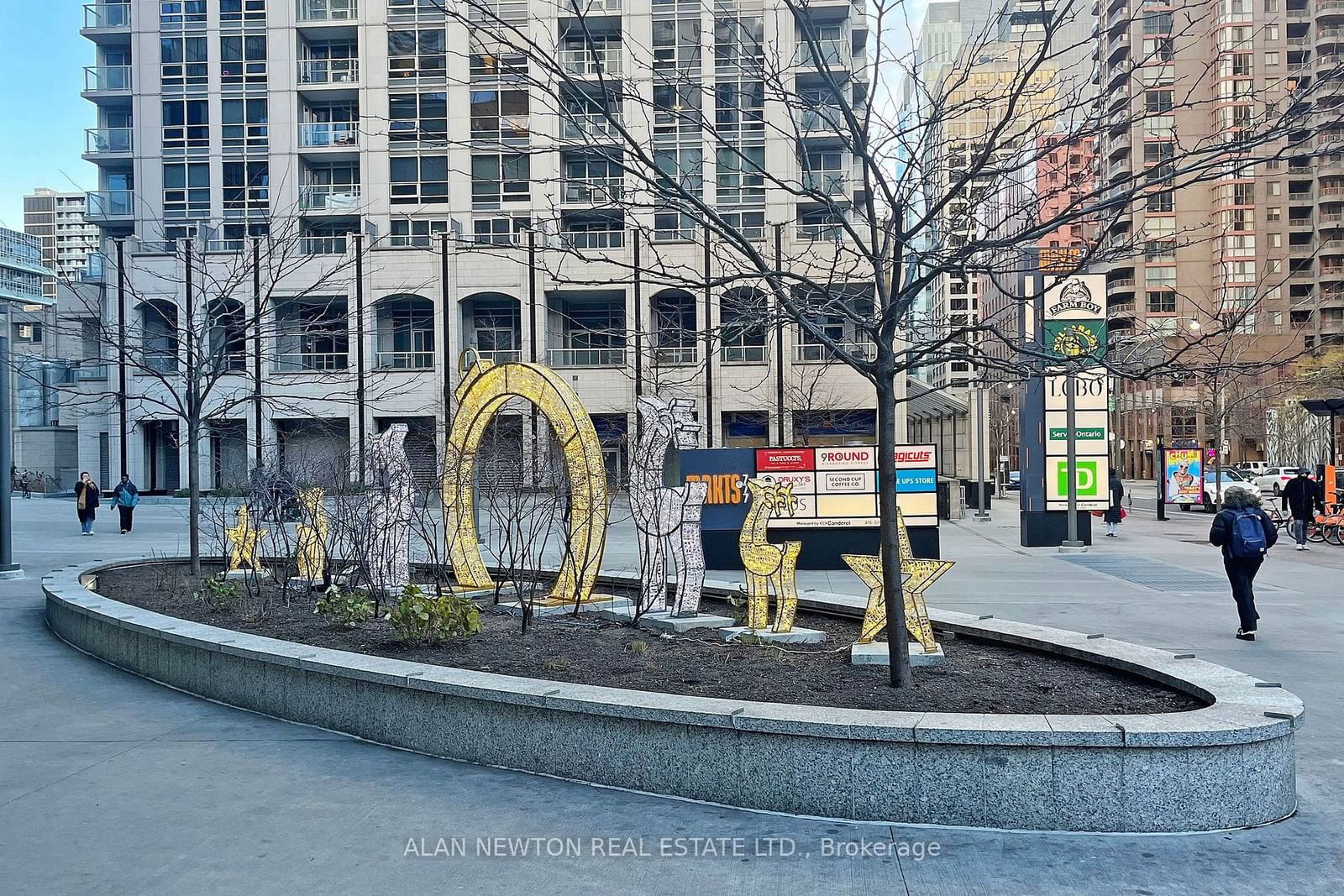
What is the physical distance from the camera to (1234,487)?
40.2ft

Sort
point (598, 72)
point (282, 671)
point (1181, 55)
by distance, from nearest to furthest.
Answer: point (598, 72)
point (282, 671)
point (1181, 55)

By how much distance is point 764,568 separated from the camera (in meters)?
9.63

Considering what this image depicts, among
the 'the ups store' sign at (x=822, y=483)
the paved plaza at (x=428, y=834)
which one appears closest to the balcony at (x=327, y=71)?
the 'the ups store' sign at (x=822, y=483)

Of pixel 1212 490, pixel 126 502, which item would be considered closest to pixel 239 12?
pixel 126 502

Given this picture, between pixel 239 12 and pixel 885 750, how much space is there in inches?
2140

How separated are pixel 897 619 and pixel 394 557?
25.5 feet

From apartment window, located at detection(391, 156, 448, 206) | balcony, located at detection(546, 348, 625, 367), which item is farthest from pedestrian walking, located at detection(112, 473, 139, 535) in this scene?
apartment window, located at detection(391, 156, 448, 206)

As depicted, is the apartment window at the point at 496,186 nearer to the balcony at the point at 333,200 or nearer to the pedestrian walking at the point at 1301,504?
the balcony at the point at 333,200

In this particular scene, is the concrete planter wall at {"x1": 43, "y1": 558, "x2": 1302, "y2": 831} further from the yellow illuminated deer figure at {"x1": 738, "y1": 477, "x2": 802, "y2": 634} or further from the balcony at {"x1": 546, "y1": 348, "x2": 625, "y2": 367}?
the balcony at {"x1": 546, "y1": 348, "x2": 625, "y2": 367}

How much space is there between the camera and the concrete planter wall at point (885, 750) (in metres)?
5.57

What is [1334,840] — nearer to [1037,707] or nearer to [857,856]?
[1037,707]

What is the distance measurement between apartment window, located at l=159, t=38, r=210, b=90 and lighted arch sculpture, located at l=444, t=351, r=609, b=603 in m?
45.4

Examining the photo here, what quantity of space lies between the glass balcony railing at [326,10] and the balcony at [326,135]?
4.94 m

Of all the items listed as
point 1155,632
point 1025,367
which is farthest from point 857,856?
point 1155,632
